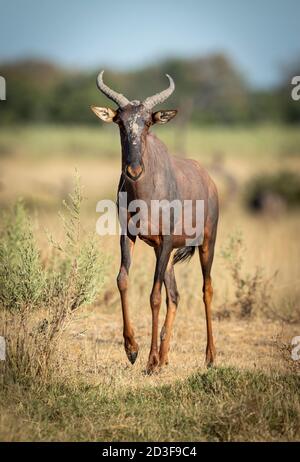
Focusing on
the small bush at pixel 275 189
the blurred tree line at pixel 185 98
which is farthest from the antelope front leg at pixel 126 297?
the blurred tree line at pixel 185 98

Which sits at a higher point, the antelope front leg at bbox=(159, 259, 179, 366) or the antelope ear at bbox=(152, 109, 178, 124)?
the antelope ear at bbox=(152, 109, 178, 124)

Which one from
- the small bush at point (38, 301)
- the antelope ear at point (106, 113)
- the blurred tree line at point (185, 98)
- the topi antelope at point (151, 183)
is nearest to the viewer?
the small bush at point (38, 301)

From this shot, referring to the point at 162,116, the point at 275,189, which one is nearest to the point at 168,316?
the point at 162,116

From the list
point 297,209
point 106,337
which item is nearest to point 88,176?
point 297,209

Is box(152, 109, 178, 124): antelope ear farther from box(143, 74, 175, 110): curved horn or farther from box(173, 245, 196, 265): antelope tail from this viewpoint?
box(173, 245, 196, 265): antelope tail

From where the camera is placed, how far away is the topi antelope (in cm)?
815

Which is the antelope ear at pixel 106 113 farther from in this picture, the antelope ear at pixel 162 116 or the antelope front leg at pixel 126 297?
the antelope front leg at pixel 126 297

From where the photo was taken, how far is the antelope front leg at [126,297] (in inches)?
322

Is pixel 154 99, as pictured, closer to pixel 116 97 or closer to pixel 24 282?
pixel 116 97

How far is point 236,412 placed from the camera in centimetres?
678

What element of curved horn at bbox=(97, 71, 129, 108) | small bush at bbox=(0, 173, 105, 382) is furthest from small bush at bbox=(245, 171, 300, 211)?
small bush at bbox=(0, 173, 105, 382)

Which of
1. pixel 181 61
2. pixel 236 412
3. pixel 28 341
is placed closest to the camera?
pixel 236 412
